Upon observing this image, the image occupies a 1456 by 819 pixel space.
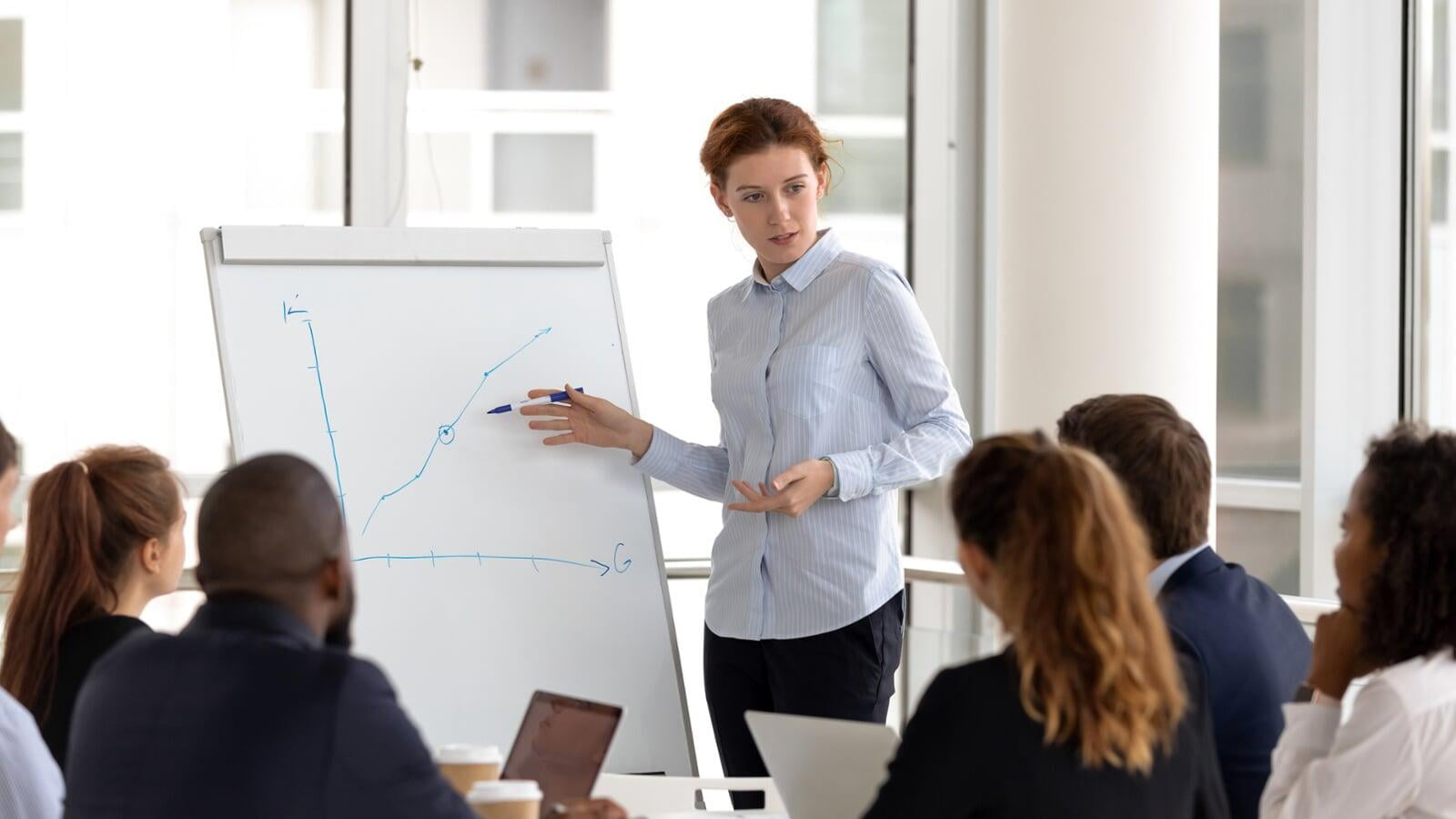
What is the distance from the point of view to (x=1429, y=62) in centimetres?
342

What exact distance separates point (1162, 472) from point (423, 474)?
1.21m

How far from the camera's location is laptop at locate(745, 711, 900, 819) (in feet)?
4.94

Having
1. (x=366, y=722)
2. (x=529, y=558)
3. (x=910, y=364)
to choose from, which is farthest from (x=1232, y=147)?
(x=366, y=722)

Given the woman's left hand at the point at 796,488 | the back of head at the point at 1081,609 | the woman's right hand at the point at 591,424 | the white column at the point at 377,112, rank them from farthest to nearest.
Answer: the white column at the point at 377,112, the woman's right hand at the point at 591,424, the woman's left hand at the point at 796,488, the back of head at the point at 1081,609

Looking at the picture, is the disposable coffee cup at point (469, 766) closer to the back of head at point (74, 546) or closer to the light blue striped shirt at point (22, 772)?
the light blue striped shirt at point (22, 772)

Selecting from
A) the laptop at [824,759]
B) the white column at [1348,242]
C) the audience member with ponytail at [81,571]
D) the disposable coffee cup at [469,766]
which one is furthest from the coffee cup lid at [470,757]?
the white column at [1348,242]

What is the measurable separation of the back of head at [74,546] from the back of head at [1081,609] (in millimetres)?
1135

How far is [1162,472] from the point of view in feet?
5.79

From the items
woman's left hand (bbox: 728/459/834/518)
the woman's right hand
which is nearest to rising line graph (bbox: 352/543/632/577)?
the woman's right hand

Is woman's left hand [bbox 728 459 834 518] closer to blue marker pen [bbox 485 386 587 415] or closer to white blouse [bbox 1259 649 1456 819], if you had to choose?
blue marker pen [bbox 485 386 587 415]

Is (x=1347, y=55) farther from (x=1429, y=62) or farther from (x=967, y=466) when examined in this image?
(x=967, y=466)

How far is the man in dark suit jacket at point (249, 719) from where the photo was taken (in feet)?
3.79

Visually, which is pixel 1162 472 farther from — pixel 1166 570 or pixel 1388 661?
pixel 1388 661

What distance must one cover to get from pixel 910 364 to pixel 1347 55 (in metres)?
1.88
